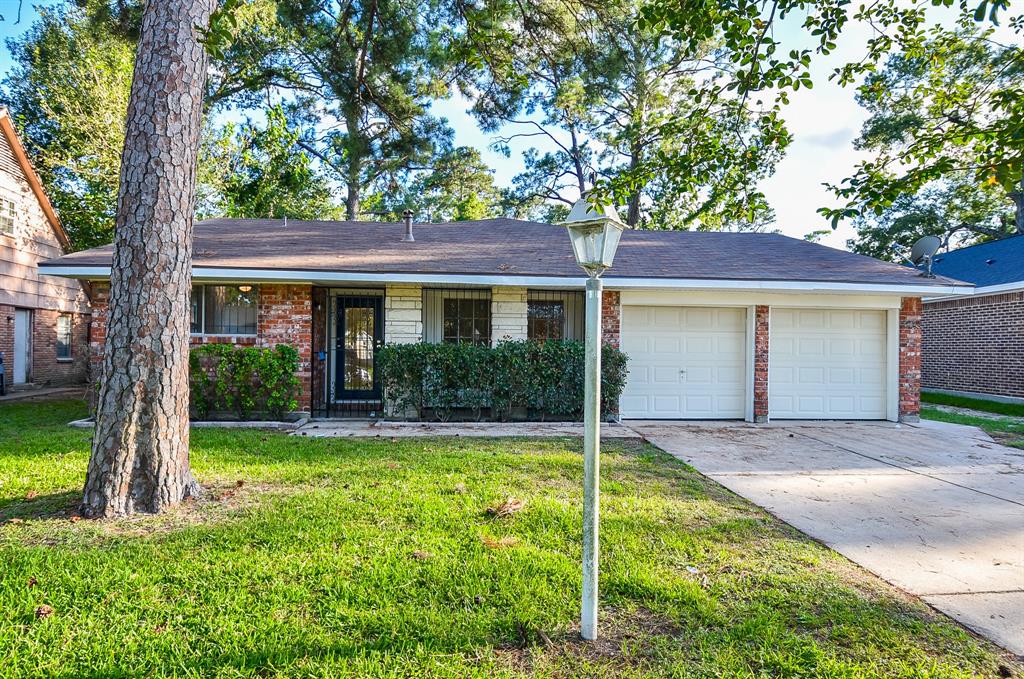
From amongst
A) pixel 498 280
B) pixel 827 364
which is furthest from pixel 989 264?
pixel 498 280

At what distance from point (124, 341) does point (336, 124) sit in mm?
15609

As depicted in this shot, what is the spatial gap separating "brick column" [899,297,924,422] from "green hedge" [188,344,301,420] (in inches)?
425

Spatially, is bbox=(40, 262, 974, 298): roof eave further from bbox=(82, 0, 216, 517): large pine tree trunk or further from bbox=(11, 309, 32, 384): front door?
bbox=(11, 309, 32, 384): front door

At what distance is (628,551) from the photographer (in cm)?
352

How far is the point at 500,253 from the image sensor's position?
9797 millimetres

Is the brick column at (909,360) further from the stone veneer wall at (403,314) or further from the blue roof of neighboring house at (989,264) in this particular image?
the stone veneer wall at (403,314)

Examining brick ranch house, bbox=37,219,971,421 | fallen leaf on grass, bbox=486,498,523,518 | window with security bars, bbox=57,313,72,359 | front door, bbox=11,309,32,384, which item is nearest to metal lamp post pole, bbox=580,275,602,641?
fallen leaf on grass, bbox=486,498,523,518

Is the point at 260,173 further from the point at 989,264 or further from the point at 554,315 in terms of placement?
the point at 989,264

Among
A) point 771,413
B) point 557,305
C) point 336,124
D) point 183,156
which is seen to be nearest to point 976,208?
point 771,413

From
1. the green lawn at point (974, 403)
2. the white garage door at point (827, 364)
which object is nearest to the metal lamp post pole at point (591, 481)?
the white garage door at point (827, 364)

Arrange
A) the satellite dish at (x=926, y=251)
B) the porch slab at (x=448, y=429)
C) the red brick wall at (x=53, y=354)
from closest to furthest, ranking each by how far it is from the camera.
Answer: the porch slab at (x=448, y=429) < the satellite dish at (x=926, y=251) < the red brick wall at (x=53, y=354)

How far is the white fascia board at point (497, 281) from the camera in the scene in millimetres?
8055

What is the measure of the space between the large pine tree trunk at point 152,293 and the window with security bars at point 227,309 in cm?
497

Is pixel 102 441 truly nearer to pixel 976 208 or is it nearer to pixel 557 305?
pixel 557 305
